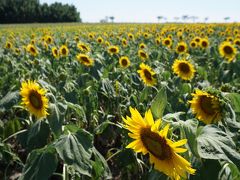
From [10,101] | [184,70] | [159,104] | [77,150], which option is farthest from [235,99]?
[184,70]

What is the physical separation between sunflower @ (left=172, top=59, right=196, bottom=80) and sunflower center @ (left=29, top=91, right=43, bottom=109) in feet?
8.24

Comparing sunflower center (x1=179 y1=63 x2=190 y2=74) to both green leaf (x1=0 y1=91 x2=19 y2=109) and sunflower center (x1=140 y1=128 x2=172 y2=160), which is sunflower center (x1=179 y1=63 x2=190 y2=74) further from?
sunflower center (x1=140 y1=128 x2=172 y2=160)

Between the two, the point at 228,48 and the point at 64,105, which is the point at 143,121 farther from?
the point at 228,48


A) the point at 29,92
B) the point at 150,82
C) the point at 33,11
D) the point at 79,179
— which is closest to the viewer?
the point at 79,179

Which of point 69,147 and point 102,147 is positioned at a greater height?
point 69,147

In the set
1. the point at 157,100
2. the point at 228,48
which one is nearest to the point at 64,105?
the point at 157,100

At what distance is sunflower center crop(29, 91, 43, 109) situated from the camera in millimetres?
2758

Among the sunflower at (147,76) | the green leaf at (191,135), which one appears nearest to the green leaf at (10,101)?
the green leaf at (191,135)

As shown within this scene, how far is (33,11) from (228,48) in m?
51.6

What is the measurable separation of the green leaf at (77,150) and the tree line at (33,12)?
54087mm

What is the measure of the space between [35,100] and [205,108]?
3.73ft

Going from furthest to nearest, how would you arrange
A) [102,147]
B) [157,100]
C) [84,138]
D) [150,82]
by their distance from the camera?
[150,82] → [102,147] → [84,138] → [157,100]

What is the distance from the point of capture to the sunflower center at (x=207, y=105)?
2480 millimetres

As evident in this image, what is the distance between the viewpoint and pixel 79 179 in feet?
8.68
